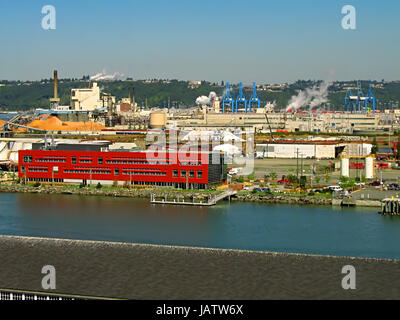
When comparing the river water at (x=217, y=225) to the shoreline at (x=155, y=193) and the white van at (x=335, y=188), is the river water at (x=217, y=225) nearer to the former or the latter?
the shoreline at (x=155, y=193)

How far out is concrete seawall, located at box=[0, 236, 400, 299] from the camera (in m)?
4.80

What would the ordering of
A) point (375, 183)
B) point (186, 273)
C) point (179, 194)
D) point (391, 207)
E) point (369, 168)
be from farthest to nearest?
point (369, 168) < point (375, 183) < point (179, 194) < point (391, 207) < point (186, 273)

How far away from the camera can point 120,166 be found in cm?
1390

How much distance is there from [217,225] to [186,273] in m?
4.29

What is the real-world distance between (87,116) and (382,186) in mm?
19533

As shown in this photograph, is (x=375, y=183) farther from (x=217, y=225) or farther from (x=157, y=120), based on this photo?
(x=157, y=120)

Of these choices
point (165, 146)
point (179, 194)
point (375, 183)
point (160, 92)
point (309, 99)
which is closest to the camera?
point (179, 194)

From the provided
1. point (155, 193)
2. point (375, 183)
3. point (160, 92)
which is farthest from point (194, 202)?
point (160, 92)

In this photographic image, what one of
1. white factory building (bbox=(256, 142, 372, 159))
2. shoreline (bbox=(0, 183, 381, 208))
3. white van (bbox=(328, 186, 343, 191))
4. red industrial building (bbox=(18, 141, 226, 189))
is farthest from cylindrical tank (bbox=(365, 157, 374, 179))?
white factory building (bbox=(256, 142, 372, 159))

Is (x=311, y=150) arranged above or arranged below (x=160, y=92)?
below

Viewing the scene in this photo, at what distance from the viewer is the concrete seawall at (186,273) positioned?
4801 mm

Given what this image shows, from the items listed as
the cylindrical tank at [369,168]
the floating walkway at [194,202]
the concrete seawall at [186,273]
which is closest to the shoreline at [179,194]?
the floating walkway at [194,202]

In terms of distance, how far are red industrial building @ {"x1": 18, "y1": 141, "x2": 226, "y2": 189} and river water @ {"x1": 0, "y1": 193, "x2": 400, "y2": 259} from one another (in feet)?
4.47

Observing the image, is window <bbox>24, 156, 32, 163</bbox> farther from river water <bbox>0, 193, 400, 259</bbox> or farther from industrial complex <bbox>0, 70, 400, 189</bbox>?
river water <bbox>0, 193, 400, 259</bbox>
